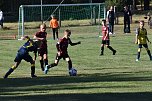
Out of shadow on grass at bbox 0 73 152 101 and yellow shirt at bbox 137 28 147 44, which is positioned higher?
yellow shirt at bbox 137 28 147 44

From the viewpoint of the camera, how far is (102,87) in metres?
14.1

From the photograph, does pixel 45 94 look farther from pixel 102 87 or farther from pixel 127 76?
pixel 127 76

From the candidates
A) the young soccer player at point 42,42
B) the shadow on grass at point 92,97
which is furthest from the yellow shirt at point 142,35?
the shadow on grass at point 92,97

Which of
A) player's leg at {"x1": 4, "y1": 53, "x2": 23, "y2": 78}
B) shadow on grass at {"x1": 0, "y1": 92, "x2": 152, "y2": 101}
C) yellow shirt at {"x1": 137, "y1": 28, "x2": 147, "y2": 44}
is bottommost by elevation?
shadow on grass at {"x1": 0, "y1": 92, "x2": 152, "y2": 101}

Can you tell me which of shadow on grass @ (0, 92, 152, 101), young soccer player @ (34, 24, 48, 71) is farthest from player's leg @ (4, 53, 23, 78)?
shadow on grass @ (0, 92, 152, 101)

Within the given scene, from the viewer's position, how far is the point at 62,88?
1398 centimetres

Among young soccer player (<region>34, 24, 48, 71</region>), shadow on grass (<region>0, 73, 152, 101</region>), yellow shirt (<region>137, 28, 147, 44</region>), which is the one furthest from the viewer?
yellow shirt (<region>137, 28, 147, 44</region>)

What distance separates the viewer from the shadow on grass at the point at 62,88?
11812 mm

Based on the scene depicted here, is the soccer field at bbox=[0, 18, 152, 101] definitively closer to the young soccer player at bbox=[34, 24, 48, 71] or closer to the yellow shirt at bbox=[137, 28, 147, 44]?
the young soccer player at bbox=[34, 24, 48, 71]

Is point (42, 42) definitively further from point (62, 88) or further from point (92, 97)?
point (92, 97)

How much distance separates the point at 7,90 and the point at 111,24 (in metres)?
27.7

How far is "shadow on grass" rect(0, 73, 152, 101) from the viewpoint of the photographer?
11.8 metres

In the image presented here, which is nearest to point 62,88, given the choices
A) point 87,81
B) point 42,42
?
point 87,81

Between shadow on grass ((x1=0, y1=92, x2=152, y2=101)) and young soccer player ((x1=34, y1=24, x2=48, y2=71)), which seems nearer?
shadow on grass ((x1=0, y1=92, x2=152, y2=101))
